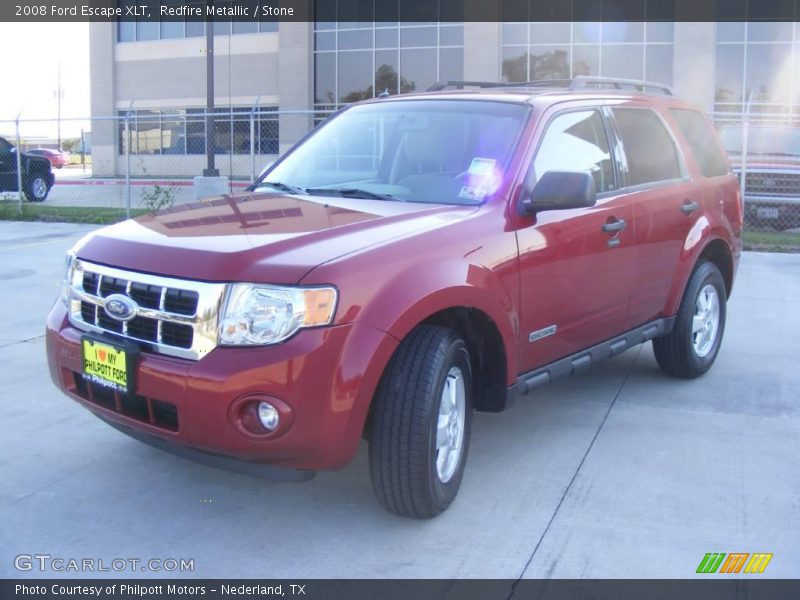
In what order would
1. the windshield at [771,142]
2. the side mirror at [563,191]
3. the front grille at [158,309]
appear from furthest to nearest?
1. the windshield at [771,142]
2. the side mirror at [563,191]
3. the front grille at [158,309]

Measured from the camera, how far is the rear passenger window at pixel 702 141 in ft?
20.2

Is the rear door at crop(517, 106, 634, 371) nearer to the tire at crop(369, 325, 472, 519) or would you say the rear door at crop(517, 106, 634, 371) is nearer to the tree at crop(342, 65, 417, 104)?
the tire at crop(369, 325, 472, 519)

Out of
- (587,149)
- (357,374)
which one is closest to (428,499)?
(357,374)

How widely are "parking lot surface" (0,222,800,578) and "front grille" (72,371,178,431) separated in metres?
0.52

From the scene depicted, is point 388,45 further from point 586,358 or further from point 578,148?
point 586,358

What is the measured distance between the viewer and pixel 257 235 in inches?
149

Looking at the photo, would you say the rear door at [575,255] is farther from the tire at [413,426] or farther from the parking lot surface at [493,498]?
the tire at [413,426]

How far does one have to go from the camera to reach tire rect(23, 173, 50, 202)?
20.0 metres

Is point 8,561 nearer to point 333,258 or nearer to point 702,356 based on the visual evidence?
point 333,258

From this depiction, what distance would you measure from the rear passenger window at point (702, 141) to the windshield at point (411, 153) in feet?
6.30

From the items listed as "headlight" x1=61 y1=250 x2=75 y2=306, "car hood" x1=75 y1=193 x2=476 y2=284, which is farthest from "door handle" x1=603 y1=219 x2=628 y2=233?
"headlight" x1=61 y1=250 x2=75 y2=306

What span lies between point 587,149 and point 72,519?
323 cm

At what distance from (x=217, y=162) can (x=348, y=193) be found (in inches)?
1097

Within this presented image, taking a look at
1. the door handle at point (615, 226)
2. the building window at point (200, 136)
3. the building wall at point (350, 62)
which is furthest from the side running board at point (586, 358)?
the building window at point (200, 136)
